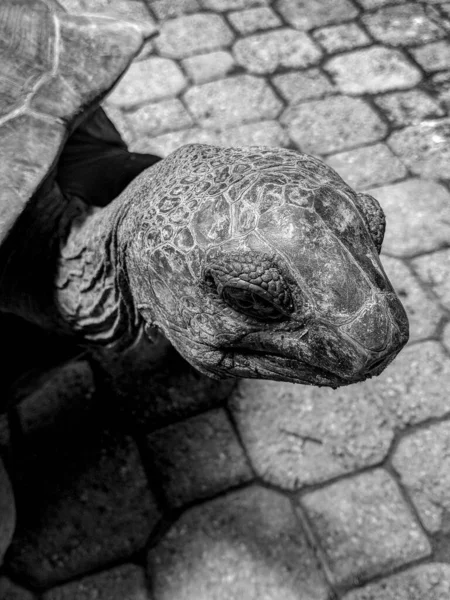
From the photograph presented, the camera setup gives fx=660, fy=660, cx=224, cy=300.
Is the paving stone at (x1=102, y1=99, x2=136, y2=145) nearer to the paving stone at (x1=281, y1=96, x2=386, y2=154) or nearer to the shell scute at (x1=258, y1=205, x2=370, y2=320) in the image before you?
the paving stone at (x1=281, y1=96, x2=386, y2=154)

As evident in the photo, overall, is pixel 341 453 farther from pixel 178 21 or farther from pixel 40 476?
pixel 178 21

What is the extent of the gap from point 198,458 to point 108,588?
1.75 ft

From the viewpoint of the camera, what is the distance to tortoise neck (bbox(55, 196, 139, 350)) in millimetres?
1868

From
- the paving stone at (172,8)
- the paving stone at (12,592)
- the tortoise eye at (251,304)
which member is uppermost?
the tortoise eye at (251,304)

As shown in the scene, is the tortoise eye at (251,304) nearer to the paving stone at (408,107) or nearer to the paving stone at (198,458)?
the paving stone at (198,458)

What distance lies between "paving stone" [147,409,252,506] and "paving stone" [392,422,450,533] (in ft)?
1.87

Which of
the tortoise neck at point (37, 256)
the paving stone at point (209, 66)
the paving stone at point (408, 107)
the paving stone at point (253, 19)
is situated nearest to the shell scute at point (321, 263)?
the tortoise neck at point (37, 256)

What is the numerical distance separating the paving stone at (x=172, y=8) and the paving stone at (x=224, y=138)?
45.0 inches

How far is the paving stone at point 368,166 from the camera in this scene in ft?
10.8

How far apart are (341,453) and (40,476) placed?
43.4 inches

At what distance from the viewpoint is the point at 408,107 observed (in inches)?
143

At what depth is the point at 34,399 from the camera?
101 inches

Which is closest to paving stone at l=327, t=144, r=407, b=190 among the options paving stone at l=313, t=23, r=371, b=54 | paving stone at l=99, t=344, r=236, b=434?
paving stone at l=313, t=23, r=371, b=54

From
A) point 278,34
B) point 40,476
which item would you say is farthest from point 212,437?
point 278,34
